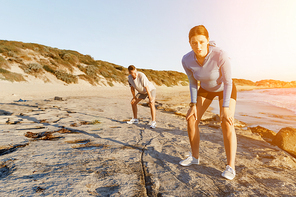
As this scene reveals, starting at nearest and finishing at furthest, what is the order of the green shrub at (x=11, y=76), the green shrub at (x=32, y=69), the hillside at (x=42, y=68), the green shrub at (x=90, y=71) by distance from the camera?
the green shrub at (x=11, y=76), the hillside at (x=42, y=68), the green shrub at (x=32, y=69), the green shrub at (x=90, y=71)

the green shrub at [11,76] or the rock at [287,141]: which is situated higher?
the green shrub at [11,76]

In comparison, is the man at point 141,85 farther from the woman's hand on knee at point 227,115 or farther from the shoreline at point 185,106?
the woman's hand on knee at point 227,115

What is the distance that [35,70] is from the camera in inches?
→ 627

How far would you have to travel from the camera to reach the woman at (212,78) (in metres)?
1.90

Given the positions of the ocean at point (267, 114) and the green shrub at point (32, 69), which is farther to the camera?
the green shrub at point (32, 69)

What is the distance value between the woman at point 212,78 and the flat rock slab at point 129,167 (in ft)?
0.82

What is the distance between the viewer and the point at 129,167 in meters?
2.05

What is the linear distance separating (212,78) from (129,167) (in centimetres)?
144

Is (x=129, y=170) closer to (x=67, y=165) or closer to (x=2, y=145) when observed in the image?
(x=67, y=165)

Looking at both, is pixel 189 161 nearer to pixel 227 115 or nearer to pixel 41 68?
pixel 227 115

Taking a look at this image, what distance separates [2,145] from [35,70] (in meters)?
16.1

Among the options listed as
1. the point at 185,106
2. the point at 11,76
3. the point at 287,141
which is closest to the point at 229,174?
the point at 287,141

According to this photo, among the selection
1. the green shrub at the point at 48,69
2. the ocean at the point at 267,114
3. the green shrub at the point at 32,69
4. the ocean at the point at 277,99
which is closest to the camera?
the ocean at the point at 267,114

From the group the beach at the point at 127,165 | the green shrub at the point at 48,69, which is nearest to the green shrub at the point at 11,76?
the green shrub at the point at 48,69
